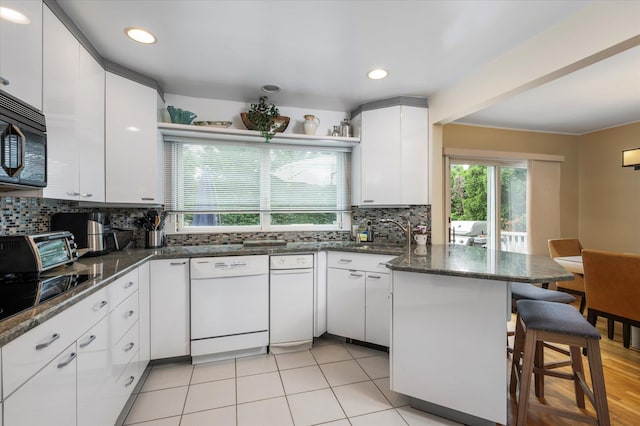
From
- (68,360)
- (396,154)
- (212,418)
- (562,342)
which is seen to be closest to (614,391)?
(562,342)

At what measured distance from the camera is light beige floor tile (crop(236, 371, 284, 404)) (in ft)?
6.29

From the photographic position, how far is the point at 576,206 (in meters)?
4.53

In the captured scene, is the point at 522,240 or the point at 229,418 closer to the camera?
the point at 229,418

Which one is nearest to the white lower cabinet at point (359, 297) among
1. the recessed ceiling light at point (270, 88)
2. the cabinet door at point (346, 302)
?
the cabinet door at point (346, 302)

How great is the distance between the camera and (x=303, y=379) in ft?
6.96

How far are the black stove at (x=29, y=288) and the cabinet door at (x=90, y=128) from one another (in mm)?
661

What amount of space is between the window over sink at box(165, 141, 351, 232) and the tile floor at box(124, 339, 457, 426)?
1343 mm

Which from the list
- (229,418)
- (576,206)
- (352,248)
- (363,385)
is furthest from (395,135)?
(576,206)

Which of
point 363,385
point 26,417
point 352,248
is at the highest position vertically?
point 352,248

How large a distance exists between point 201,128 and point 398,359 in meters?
2.48

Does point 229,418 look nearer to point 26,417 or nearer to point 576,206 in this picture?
point 26,417

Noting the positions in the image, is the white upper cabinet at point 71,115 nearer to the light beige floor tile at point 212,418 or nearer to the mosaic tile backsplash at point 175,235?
the mosaic tile backsplash at point 175,235

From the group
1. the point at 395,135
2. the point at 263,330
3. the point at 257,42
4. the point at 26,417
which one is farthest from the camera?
the point at 395,135

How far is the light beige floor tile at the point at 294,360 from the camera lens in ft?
7.63
